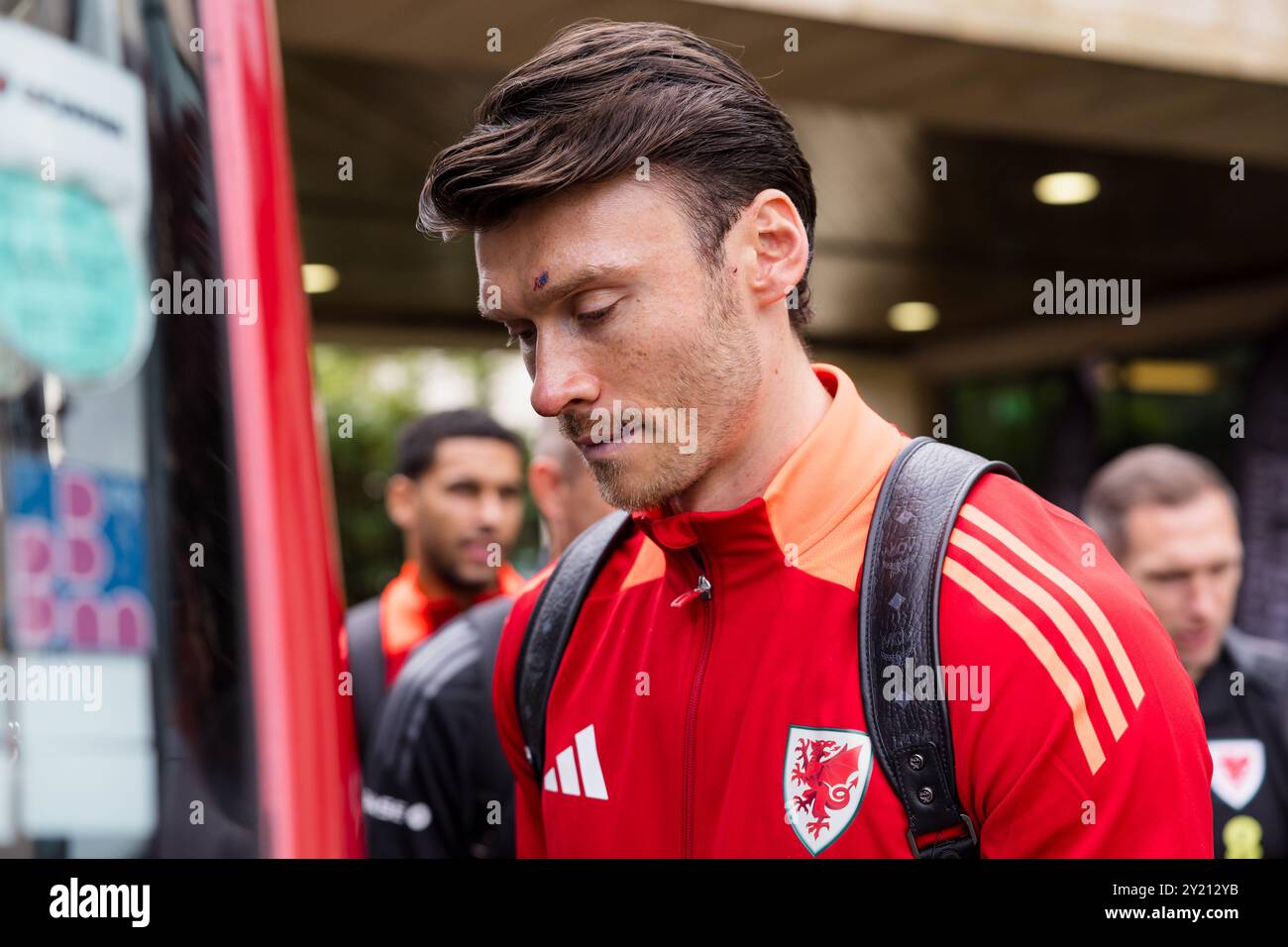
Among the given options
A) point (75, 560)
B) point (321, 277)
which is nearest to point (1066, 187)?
point (321, 277)

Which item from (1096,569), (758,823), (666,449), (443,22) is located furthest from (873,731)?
(443,22)

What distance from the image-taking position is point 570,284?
172 centimetres

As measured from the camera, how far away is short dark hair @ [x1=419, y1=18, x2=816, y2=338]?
1.72m

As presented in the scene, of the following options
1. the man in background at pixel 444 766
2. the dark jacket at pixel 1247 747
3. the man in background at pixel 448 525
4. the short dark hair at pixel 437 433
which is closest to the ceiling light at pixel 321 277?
the short dark hair at pixel 437 433

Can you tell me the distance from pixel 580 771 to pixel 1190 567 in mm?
2529

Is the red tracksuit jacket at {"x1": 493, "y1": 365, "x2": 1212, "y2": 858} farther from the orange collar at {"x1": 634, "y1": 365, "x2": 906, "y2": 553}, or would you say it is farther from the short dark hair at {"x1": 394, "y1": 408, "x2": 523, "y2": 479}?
the short dark hair at {"x1": 394, "y1": 408, "x2": 523, "y2": 479}

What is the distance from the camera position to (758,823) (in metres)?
1.59

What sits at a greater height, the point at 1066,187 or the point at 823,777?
the point at 1066,187

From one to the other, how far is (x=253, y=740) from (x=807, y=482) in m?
0.82

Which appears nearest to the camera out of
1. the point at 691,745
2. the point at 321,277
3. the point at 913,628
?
the point at 913,628

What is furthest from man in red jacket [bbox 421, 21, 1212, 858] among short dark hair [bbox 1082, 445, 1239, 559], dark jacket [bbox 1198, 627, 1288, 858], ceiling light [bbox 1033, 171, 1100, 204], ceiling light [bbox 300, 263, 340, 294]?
ceiling light [bbox 300, 263, 340, 294]

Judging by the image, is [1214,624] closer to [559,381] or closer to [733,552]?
[733,552]
